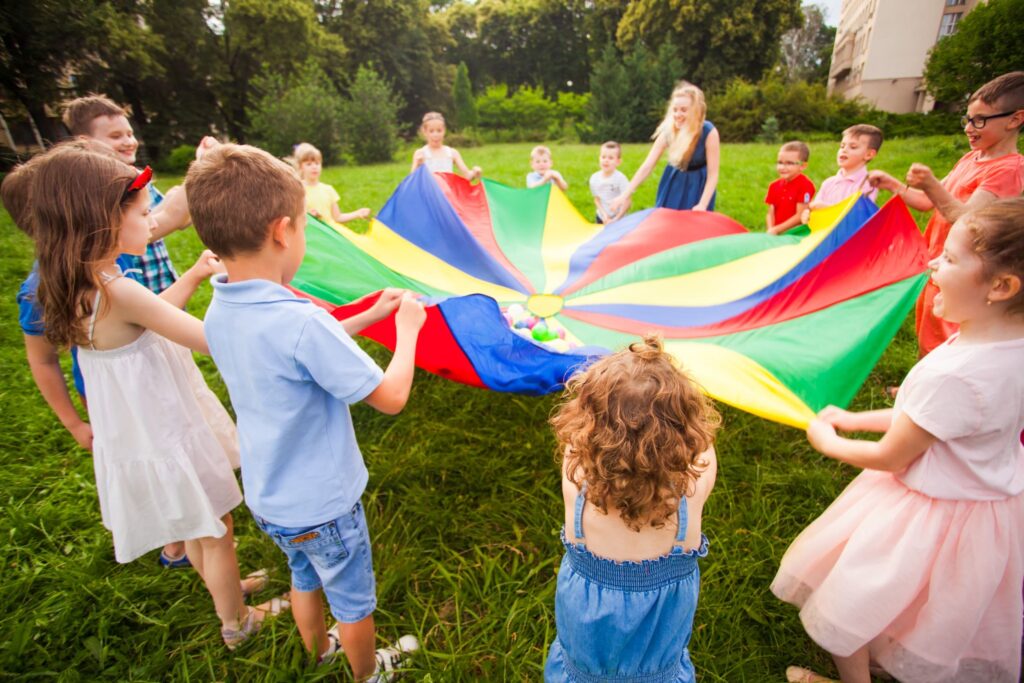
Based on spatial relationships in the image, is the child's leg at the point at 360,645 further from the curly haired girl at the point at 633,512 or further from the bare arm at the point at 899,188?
the bare arm at the point at 899,188

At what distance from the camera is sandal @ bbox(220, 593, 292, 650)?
1655 mm

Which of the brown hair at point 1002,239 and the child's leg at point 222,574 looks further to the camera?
the child's leg at point 222,574

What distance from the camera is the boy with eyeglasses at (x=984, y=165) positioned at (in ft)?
5.94

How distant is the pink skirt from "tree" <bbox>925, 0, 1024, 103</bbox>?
6.24ft

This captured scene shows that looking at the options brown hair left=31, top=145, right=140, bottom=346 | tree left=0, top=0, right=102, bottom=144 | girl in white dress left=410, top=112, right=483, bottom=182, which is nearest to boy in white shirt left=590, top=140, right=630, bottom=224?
girl in white dress left=410, top=112, right=483, bottom=182

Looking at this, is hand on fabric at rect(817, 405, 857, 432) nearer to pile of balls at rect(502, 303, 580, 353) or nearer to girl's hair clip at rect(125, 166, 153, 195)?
pile of balls at rect(502, 303, 580, 353)

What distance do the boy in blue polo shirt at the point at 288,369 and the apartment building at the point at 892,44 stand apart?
2.65m

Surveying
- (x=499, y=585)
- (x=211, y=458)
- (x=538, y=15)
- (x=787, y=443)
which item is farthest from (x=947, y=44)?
(x=538, y=15)

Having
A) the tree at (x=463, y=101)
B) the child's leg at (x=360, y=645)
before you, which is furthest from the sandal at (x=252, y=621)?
the tree at (x=463, y=101)

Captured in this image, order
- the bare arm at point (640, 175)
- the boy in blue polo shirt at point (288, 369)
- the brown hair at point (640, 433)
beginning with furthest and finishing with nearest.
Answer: the bare arm at point (640, 175)
the boy in blue polo shirt at point (288, 369)
the brown hair at point (640, 433)

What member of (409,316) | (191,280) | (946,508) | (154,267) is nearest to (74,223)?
(191,280)

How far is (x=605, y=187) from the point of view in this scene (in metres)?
4.38

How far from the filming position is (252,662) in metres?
1.58

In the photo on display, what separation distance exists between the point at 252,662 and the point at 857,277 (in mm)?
2589
